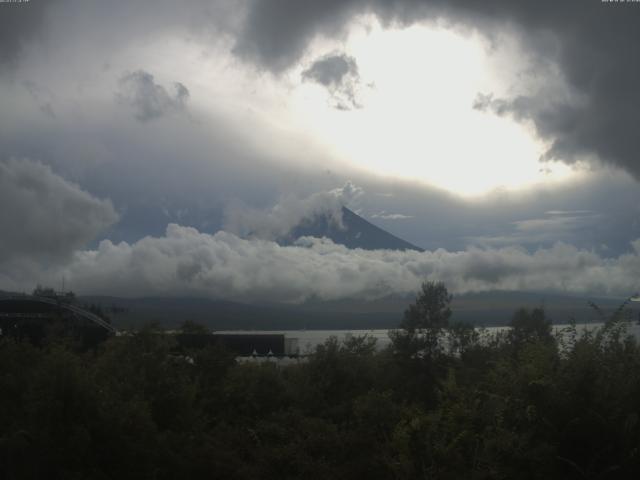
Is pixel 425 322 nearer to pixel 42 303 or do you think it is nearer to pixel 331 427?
pixel 331 427

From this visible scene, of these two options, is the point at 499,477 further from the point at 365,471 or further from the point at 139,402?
the point at 139,402

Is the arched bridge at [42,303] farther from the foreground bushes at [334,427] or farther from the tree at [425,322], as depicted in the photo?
the foreground bushes at [334,427]

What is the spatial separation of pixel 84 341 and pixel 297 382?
53347 millimetres

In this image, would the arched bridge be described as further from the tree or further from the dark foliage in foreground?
the dark foliage in foreground

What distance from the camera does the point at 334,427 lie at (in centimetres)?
2638

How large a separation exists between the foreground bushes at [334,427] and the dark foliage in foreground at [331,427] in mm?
44

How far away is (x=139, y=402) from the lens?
868 inches

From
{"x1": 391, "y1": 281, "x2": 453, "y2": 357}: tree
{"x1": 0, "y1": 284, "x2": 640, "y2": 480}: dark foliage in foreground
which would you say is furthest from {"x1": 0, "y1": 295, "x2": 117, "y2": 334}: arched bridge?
{"x1": 0, "y1": 284, "x2": 640, "y2": 480}: dark foliage in foreground

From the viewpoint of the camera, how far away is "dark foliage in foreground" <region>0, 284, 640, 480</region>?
1853cm

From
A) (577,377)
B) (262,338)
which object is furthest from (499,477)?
(262,338)

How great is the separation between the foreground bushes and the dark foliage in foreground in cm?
4

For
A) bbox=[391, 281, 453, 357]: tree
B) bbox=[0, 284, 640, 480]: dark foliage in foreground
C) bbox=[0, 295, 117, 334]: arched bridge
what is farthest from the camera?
bbox=[0, 295, 117, 334]: arched bridge

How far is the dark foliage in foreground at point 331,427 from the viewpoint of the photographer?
60.8 ft

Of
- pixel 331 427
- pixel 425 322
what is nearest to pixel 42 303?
pixel 425 322
